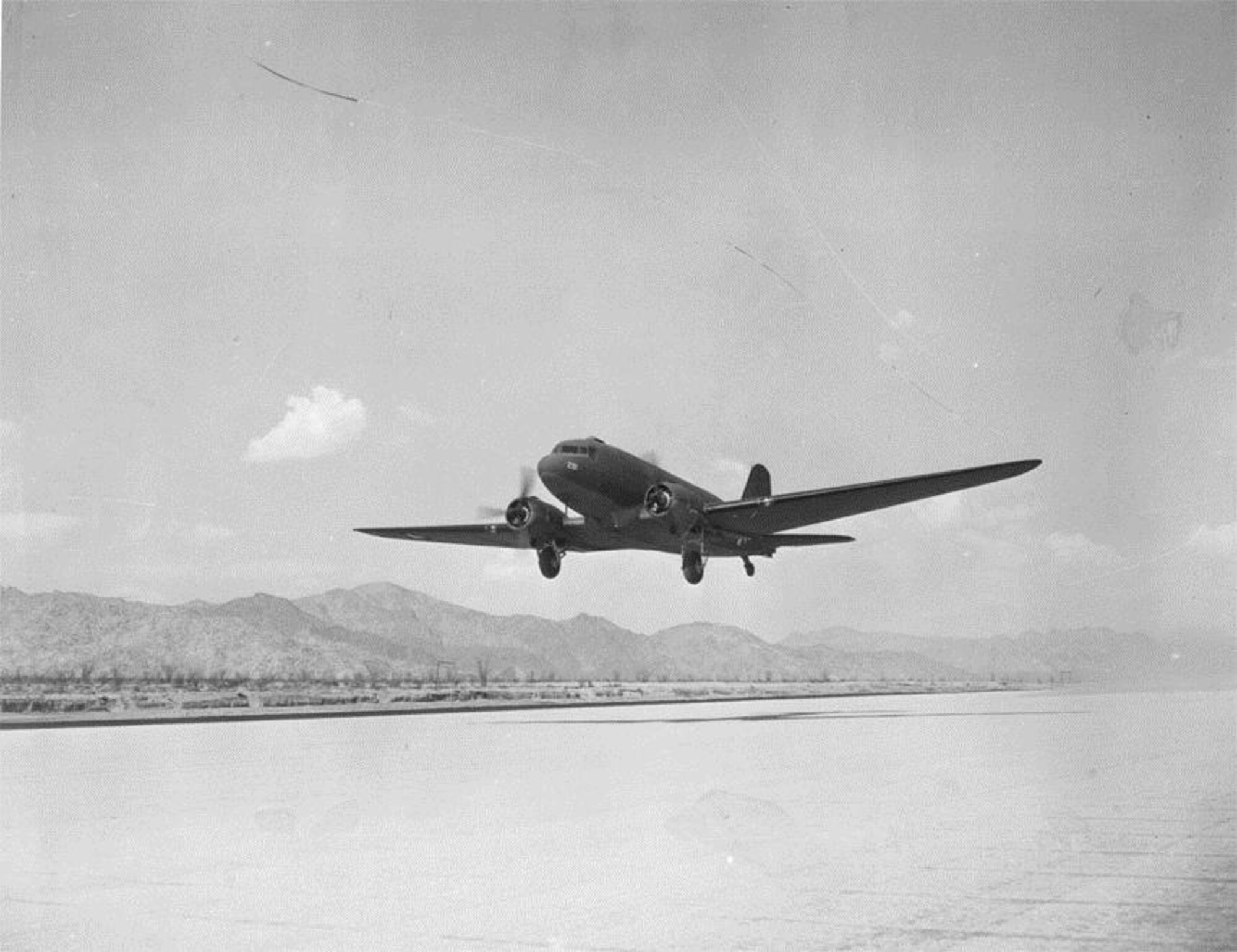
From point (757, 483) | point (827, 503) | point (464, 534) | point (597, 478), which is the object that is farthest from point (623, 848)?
point (757, 483)

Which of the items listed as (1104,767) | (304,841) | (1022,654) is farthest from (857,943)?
(1022,654)

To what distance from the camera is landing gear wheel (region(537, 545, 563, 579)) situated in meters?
40.2

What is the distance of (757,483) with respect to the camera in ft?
190

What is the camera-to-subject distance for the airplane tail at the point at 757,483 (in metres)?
57.7

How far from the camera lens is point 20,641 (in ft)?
427

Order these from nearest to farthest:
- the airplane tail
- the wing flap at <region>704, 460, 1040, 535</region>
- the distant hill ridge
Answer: the wing flap at <region>704, 460, 1040, 535</region>, the airplane tail, the distant hill ridge

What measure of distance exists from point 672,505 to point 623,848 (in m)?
25.7

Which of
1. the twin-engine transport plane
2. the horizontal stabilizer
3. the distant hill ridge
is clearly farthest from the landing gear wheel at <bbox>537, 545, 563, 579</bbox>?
the distant hill ridge

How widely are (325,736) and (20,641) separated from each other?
381 feet

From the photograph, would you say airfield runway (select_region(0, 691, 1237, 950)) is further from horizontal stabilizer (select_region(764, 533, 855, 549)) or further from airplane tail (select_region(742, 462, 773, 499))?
airplane tail (select_region(742, 462, 773, 499))

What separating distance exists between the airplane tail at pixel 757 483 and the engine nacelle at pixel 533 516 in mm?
19451

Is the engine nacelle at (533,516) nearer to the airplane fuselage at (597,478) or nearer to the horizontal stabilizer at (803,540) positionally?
the airplane fuselage at (597,478)

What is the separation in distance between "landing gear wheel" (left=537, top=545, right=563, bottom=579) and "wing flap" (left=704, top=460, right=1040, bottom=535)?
5.37 m

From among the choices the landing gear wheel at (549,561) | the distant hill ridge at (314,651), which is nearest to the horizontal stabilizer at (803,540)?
the landing gear wheel at (549,561)
